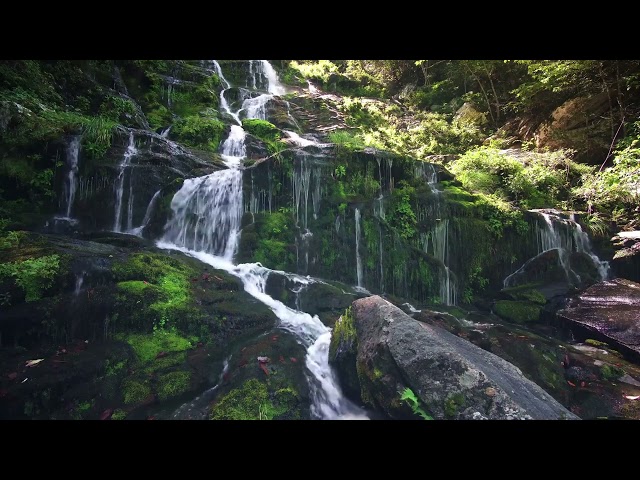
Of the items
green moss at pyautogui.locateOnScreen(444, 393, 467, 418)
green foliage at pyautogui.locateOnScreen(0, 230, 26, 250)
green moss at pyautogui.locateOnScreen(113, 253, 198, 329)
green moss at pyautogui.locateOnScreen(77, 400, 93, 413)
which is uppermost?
green foliage at pyautogui.locateOnScreen(0, 230, 26, 250)

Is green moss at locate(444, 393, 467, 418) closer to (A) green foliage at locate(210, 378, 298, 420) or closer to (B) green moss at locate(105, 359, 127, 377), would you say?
(A) green foliage at locate(210, 378, 298, 420)

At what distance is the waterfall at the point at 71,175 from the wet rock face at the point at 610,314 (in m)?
12.5

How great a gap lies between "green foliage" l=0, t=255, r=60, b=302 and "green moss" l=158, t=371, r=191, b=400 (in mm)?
2472

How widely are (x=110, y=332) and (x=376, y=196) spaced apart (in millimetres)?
7554

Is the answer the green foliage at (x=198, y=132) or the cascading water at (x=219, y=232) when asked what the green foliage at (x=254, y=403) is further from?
the green foliage at (x=198, y=132)

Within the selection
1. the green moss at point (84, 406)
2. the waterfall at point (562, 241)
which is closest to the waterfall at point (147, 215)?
the green moss at point (84, 406)

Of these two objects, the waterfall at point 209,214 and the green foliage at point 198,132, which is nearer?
the waterfall at point 209,214

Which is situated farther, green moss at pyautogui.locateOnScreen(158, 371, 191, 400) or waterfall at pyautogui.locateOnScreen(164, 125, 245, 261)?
waterfall at pyautogui.locateOnScreen(164, 125, 245, 261)

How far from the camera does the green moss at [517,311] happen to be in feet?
26.5

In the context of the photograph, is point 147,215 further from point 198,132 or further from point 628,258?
point 628,258

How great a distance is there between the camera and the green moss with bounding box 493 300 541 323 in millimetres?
8078

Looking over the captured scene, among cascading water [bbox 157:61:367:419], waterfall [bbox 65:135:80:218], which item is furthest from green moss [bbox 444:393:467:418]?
waterfall [bbox 65:135:80:218]

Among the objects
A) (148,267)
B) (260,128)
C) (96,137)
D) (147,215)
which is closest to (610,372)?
(148,267)
